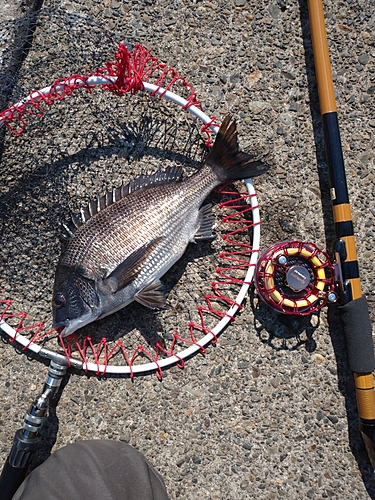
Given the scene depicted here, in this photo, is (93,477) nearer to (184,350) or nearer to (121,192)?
(184,350)

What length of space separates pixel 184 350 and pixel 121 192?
2.91 ft

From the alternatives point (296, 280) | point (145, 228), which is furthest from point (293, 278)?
point (145, 228)

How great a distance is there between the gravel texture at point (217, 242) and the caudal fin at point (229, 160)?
0.71 feet

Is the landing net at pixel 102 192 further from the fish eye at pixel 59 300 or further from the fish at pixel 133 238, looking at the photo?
the fish eye at pixel 59 300

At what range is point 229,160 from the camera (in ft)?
6.95

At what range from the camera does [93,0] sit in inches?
93.5

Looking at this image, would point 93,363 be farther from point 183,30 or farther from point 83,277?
point 183,30

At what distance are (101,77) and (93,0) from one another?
688 millimetres

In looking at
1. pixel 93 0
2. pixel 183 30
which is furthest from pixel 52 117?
pixel 183 30

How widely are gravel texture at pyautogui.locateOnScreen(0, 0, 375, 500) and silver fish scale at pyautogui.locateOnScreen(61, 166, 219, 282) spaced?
0.23 m

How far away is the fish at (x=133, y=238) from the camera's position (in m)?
2.00

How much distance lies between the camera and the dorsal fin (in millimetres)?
2119

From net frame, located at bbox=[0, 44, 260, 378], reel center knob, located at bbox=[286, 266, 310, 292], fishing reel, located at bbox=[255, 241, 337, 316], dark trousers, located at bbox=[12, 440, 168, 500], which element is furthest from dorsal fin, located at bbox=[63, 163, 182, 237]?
dark trousers, located at bbox=[12, 440, 168, 500]

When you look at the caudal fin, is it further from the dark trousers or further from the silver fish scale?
the dark trousers
